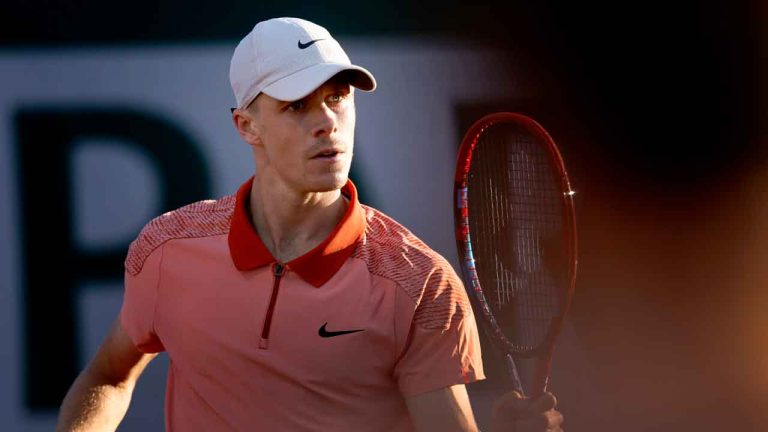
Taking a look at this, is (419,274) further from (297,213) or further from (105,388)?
(105,388)

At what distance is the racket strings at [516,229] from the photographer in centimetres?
351

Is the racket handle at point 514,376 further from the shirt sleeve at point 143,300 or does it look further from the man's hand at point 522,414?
the shirt sleeve at point 143,300

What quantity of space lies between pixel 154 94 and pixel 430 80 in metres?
Answer: 0.84

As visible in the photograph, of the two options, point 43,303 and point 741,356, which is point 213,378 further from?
point 741,356

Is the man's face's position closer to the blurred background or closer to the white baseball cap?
the white baseball cap

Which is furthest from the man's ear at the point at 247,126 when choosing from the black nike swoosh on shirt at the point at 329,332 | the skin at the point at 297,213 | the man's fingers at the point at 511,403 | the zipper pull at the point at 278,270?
the man's fingers at the point at 511,403


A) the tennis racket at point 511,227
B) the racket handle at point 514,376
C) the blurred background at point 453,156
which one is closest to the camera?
the racket handle at point 514,376

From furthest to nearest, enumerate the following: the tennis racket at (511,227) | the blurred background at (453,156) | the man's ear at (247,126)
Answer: the blurred background at (453,156)
the tennis racket at (511,227)
the man's ear at (247,126)

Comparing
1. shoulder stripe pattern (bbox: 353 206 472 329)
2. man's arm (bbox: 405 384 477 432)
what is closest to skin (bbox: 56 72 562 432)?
man's arm (bbox: 405 384 477 432)

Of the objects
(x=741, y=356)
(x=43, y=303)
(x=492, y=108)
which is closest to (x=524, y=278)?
(x=492, y=108)

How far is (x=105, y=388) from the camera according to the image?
9.92 ft

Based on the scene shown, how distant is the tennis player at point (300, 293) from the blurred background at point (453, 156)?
53.9 inches

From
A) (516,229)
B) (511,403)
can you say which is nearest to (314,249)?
(511,403)

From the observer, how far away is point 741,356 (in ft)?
14.6
